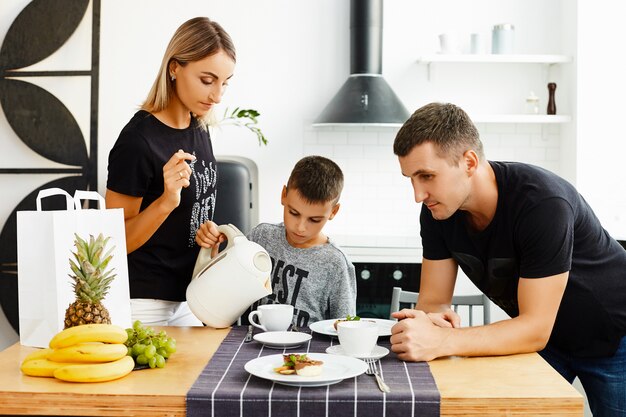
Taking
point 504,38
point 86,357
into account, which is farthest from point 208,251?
point 504,38

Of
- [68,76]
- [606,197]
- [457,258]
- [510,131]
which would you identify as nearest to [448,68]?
[510,131]

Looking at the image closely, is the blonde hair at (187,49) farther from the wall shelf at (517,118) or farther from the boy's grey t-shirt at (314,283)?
the wall shelf at (517,118)

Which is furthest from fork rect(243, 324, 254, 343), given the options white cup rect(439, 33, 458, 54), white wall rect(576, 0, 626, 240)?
white wall rect(576, 0, 626, 240)

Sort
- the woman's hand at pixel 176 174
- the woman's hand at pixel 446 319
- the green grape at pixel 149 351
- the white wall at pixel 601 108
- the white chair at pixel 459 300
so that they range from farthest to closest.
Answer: the white wall at pixel 601 108 < the white chair at pixel 459 300 < the woman's hand at pixel 176 174 < the woman's hand at pixel 446 319 < the green grape at pixel 149 351

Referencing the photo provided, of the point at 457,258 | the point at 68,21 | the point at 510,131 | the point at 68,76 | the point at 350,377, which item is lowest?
the point at 350,377

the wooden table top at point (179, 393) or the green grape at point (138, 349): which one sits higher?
the green grape at point (138, 349)

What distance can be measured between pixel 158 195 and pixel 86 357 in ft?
2.53

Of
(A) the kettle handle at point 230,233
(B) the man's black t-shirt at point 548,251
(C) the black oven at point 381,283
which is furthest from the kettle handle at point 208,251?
(C) the black oven at point 381,283

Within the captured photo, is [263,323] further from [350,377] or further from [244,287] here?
[350,377]

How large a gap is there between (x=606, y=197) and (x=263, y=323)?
2890 millimetres

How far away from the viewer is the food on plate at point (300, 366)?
5.10 feet

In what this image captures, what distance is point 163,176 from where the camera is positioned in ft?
7.14

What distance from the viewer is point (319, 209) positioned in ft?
7.92

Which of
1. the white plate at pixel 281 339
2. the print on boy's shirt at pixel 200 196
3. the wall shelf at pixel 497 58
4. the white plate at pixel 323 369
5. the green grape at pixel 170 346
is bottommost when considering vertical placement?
the white plate at pixel 281 339
